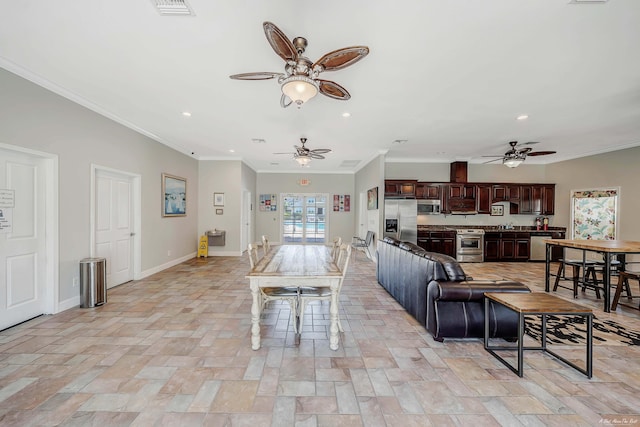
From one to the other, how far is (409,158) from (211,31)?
20.1ft

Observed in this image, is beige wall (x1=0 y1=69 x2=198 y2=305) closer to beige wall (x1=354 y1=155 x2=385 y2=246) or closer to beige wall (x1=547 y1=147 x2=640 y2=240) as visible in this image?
beige wall (x1=354 y1=155 x2=385 y2=246)

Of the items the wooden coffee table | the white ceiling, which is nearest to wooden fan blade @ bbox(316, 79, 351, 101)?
the white ceiling

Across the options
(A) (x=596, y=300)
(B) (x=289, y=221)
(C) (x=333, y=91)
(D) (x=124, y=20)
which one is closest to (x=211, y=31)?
(D) (x=124, y=20)

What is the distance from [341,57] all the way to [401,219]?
4989mm

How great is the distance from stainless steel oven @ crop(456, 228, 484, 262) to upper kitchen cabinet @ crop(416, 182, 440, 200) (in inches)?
44.4

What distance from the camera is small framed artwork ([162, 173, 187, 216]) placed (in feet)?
18.1

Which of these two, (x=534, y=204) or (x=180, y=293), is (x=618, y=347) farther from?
(x=534, y=204)

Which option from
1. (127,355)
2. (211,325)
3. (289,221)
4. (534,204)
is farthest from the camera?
(289,221)

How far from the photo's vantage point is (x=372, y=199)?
269 inches

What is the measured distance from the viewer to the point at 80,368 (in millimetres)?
2113

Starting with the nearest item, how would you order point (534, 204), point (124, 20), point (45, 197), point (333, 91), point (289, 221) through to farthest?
point (124, 20) < point (333, 91) < point (45, 197) < point (534, 204) < point (289, 221)

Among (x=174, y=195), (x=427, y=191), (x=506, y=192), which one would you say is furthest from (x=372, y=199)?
(x=174, y=195)

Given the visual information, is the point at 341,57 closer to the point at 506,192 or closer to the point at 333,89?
the point at 333,89

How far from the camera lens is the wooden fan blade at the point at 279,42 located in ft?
5.30
